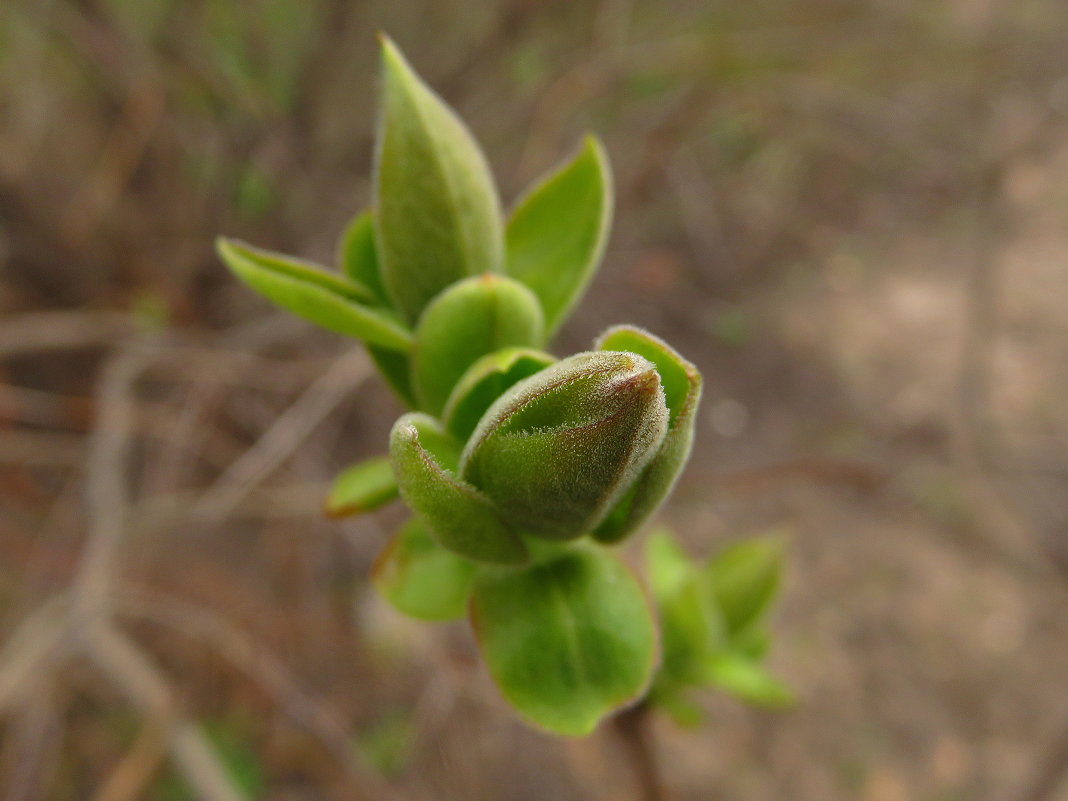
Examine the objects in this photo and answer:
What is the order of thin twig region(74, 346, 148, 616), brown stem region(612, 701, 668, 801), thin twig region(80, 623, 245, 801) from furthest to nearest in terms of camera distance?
thin twig region(74, 346, 148, 616), thin twig region(80, 623, 245, 801), brown stem region(612, 701, 668, 801)

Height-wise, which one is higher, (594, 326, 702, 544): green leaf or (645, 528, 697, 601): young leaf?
(594, 326, 702, 544): green leaf

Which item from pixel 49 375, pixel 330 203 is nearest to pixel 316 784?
pixel 49 375

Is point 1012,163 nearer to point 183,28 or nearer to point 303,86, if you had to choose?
point 303,86

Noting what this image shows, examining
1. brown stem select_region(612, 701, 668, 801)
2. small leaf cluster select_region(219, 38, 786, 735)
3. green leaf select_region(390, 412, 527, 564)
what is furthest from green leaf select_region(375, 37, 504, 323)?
brown stem select_region(612, 701, 668, 801)

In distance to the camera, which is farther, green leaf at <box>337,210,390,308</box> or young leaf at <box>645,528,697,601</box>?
young leaf at <box>645,528,697,601</box>

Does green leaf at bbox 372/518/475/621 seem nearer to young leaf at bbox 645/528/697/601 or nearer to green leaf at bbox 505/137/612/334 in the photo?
green leaf at bbox 505/137/612/334

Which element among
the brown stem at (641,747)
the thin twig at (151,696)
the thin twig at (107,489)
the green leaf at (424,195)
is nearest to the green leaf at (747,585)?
the brown stem at (641,747)

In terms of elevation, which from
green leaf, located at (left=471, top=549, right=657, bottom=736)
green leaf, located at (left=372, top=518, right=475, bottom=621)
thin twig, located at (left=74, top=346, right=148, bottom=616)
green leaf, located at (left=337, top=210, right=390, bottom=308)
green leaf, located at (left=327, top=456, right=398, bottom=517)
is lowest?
thin twig, located at (left=74, top=346, right=148, bottom=616)

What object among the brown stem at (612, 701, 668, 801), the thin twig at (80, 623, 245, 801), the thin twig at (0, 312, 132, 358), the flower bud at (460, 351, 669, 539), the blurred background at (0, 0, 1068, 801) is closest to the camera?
the flower bud at (460, 351, 669, 539)
